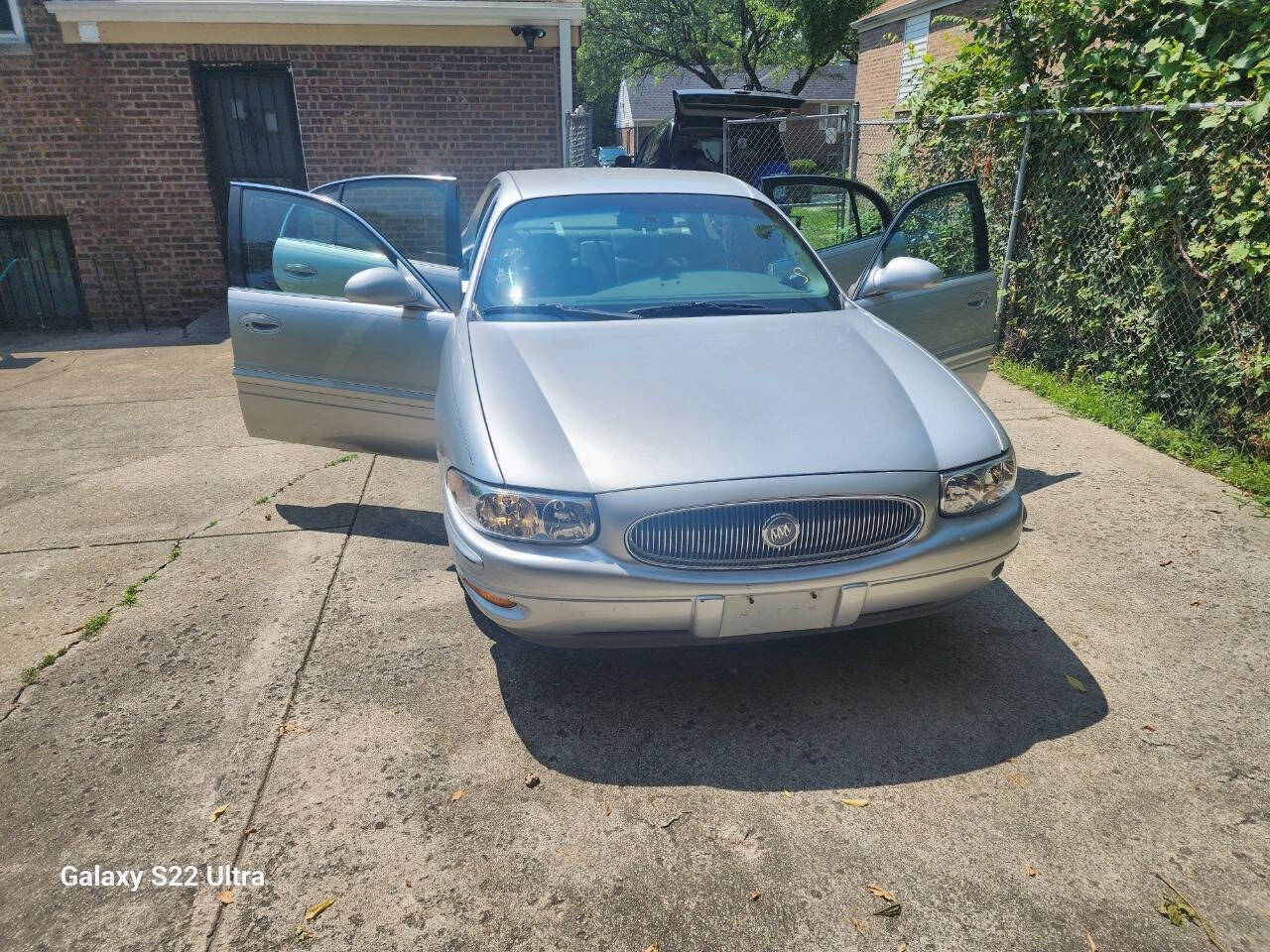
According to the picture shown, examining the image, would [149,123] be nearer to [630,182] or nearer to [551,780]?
[630,182]

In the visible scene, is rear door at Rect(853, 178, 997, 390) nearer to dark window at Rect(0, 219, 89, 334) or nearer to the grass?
the grass

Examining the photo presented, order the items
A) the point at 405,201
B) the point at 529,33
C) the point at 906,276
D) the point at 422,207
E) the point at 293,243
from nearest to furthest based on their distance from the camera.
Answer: the point at 906,276 → the point at 293,243 → the point at 422,207 → the point at 405,201 → the point at 529,33

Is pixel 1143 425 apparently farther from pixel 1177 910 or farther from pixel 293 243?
pixel 293 243

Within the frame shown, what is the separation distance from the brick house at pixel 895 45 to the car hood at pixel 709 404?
15.8 m

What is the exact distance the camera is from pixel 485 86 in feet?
32.9

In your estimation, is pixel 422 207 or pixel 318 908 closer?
pixel 318 908

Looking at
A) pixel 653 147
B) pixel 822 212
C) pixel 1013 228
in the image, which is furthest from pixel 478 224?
pixel 653 147

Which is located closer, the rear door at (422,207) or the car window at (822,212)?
the rear door at (422,207)

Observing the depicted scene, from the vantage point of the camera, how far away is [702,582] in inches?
99.2

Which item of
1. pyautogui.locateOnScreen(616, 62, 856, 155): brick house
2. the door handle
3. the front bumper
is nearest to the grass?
the front bumper

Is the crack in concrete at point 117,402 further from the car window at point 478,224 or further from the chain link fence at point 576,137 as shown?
the chain link fence at point 576,137

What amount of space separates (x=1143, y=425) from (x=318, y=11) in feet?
30.1

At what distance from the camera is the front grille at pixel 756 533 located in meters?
2.52

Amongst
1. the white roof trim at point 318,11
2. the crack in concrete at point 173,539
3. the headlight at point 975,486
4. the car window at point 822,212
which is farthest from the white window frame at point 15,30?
the headlight at point 975,486
